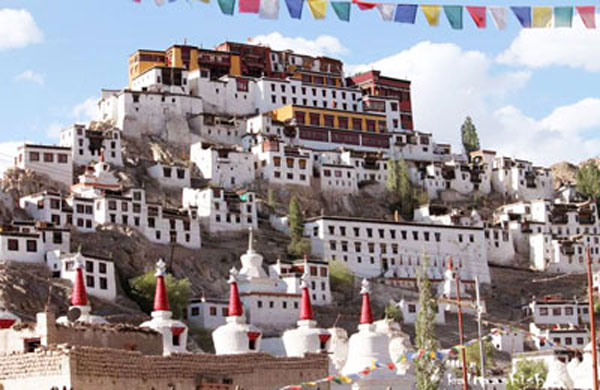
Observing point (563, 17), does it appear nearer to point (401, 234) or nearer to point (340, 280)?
point (340, 280)

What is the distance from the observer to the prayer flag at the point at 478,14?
2983cm

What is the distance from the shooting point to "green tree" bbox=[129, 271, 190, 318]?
7100 cm

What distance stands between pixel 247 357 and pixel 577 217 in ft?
208

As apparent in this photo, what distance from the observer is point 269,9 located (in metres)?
27.3

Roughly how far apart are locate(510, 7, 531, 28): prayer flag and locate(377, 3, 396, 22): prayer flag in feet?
8.59

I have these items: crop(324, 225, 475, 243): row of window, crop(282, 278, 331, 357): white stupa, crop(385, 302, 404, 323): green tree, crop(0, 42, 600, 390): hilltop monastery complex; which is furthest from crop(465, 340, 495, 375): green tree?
crop(282, 278, 331, 357): white stupa

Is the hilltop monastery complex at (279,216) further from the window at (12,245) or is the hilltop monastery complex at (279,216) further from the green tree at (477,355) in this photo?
Answer: the green tree at (477,355)

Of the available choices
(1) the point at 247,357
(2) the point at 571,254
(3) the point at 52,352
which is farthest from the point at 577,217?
(3) the point at 52,352

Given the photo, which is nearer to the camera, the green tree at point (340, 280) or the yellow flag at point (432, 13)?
the yellow flag at point (432, 13)

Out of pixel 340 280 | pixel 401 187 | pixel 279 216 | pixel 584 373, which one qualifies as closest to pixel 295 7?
pixel 584 373

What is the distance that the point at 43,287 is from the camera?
6769 centimetres

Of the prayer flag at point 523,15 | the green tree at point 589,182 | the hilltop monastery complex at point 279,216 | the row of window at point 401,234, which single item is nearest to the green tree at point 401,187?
the hilltop monastery complex at point 279,216

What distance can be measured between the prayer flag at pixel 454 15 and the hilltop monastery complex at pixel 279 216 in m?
15.9

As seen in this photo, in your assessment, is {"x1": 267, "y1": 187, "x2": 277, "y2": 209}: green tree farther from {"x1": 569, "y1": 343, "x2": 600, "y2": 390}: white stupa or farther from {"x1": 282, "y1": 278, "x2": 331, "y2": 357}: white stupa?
{"x1": 282, "y1": 278, "x2": 331, "y2": 357}: white stupa
